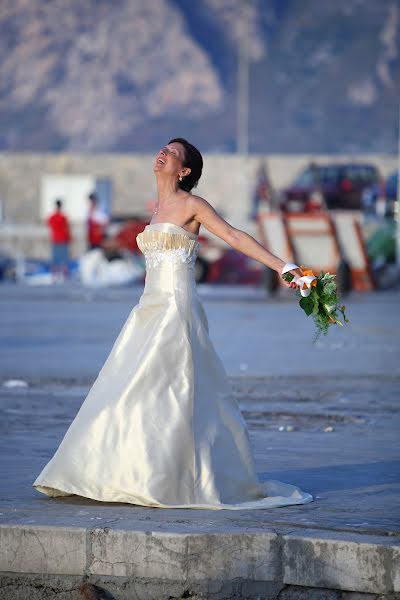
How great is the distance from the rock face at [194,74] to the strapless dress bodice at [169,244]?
104999 mm

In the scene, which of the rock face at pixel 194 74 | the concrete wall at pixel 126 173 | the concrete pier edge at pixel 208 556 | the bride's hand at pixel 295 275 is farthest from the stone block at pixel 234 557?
the rock face at pixel 194 74

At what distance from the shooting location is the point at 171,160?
24.3 ft

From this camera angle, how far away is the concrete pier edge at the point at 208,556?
19.7ft

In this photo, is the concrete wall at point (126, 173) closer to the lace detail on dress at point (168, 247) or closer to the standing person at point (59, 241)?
the standing person at point (59, 241)

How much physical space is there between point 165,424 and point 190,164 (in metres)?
1.33

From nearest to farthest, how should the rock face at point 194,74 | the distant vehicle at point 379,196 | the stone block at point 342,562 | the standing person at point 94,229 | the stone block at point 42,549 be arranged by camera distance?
1. the stone block at point 342,562
2. the stone block at point 42,549
3. the standing person at point 94,229
4. the distant vehicle at point 379,196
5. the rock face at point 194,74

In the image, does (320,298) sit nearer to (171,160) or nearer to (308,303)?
(308,303)

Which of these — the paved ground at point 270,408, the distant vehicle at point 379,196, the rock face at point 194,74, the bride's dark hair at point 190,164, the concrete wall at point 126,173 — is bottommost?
the paved ground at point 270,408

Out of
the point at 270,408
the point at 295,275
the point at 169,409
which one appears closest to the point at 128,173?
the point at 270,408

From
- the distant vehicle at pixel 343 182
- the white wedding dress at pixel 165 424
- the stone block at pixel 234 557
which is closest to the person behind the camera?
the stone block at pixel 234 557

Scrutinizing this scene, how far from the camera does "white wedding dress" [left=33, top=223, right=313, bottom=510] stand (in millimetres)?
6941

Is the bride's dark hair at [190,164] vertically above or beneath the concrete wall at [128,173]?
beneath

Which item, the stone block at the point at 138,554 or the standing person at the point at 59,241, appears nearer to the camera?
the stone block at the point at 138,554

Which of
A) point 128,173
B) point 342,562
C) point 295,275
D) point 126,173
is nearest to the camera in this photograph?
point 342,562
